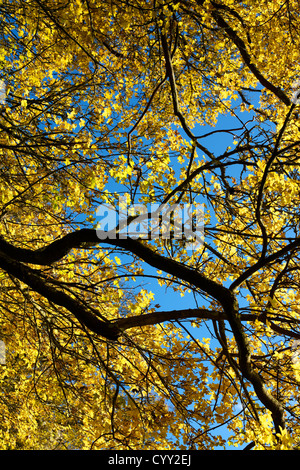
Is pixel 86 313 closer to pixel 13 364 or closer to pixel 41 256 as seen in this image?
pixel 41 256

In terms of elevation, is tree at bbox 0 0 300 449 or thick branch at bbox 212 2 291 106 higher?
thick branch at bbox 212 2 291 106

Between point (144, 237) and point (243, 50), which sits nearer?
point (144, 237)

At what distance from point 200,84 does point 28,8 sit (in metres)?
Answer: 4.32

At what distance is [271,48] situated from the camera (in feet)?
22.1

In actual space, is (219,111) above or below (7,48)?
above

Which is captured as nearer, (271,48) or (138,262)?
(138,262)

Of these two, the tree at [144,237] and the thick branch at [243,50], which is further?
the thick branch at [243,50]

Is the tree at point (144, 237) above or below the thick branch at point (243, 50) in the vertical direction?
below

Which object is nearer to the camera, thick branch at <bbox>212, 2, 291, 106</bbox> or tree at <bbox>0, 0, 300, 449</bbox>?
tree at <bbox>0, 0, 300, 449</bbox>

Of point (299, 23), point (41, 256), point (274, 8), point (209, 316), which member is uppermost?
point (274, 8)

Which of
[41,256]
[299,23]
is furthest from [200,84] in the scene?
[41,256]

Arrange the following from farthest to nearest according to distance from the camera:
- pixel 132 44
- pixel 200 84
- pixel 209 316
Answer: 1. pixel 200 84
2. pixel 132 44
3. pixel 209 316

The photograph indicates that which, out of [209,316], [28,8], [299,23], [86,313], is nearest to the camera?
[209,316]

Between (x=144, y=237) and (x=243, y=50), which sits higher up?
(x=243, y=50)
